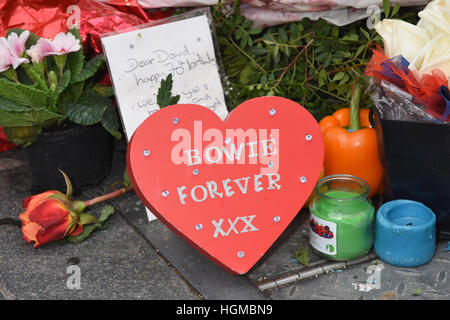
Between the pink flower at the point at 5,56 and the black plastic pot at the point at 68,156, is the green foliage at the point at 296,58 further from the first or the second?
the pink flower at the point at 5,56

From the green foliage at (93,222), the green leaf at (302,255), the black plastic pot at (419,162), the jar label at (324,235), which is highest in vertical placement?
the black plastic pot at (419,162)

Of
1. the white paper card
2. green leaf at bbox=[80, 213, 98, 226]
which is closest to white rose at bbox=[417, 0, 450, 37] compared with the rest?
the white paper card

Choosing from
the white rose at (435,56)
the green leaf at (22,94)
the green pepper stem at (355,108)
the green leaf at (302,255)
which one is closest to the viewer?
→ the white rose at (435,56)

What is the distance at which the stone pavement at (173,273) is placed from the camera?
1165 mm

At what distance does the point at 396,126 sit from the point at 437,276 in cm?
34

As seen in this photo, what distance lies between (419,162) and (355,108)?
0.93ft

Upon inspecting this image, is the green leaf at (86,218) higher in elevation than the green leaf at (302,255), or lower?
higher

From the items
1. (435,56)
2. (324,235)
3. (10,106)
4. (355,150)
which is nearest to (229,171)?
(324,235)

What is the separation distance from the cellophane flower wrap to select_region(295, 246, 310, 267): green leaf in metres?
0.36

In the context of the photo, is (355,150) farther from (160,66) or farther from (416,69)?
(160,66)

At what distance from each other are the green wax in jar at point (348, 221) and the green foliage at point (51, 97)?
62 centimetres

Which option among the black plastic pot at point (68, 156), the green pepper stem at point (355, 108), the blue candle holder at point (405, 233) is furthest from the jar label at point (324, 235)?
the black plastic pot at point (68, 156)

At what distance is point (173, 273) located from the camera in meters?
1.25

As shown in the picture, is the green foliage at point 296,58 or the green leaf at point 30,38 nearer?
the green leaf at point 30,38
